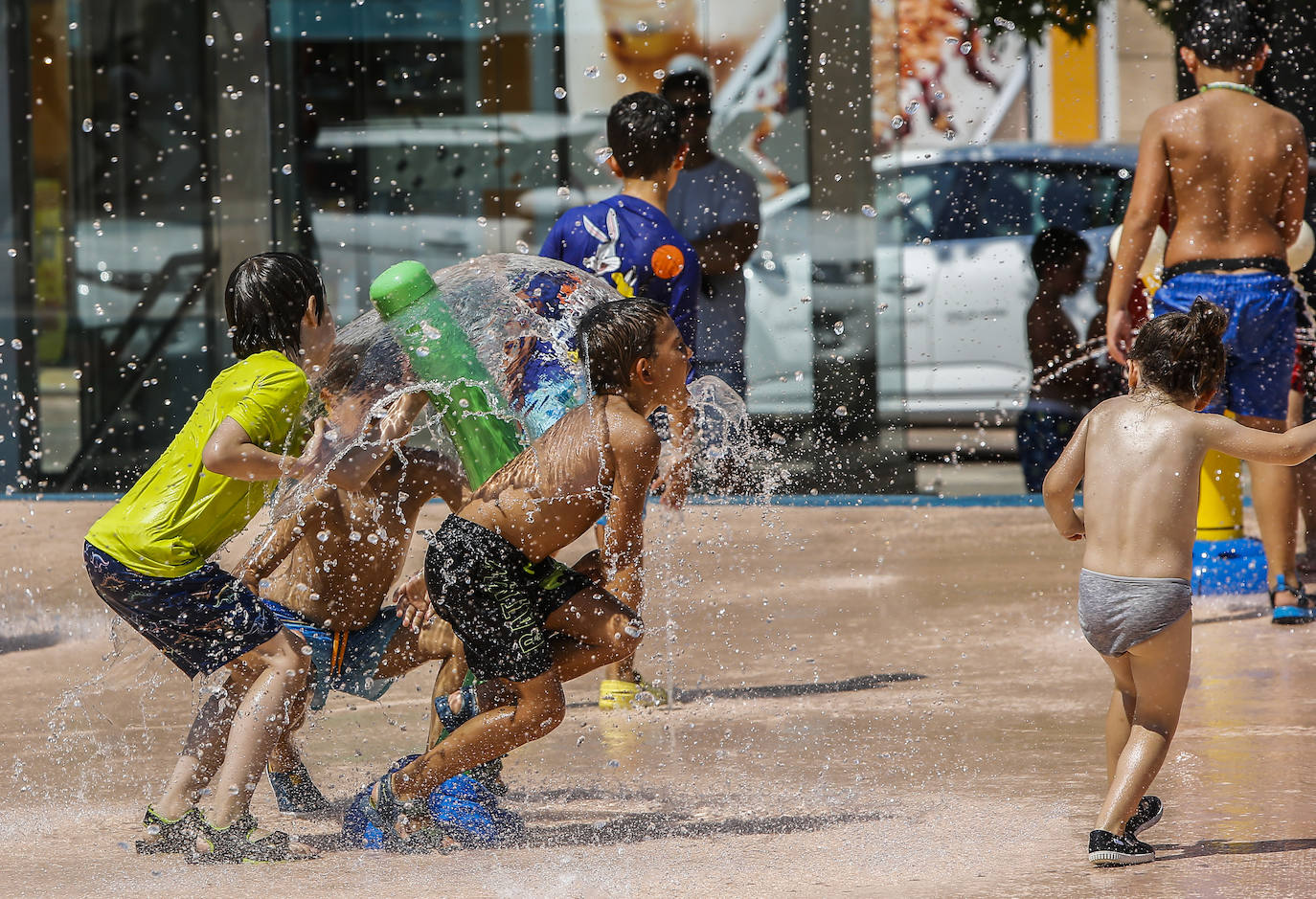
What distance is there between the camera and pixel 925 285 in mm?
10859

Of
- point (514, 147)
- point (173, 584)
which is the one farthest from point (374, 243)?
point (173, 584)

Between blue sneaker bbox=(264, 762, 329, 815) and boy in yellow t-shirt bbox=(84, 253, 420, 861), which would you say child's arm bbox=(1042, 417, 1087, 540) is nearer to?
boy in yellow t-shirt bbox=(84, 253, 420, 861)

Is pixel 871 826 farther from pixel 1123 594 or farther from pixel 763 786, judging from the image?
pixel 1123 594

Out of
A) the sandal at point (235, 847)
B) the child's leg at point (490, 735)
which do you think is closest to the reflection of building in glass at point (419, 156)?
the child's leg at point (490, 735)

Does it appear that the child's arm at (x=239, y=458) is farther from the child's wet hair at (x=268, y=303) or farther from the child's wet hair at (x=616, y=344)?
the child's wet hair at (x=616, y=344)

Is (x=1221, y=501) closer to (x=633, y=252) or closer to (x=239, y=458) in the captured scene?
(x=633, y=252)

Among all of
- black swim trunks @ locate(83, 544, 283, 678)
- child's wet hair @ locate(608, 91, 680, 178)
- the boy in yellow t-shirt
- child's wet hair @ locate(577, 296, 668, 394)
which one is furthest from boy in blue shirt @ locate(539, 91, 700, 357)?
black swim trunks @ locate(83, 544, 283, 678)

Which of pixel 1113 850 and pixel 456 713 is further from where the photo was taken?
pixel 456 713

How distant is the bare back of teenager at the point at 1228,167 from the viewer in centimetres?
588

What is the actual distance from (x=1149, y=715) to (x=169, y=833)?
208 cm

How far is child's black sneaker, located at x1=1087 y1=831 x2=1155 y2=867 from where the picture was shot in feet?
11.2

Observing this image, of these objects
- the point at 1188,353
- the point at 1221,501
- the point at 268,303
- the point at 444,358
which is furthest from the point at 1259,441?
the point at 1221,501

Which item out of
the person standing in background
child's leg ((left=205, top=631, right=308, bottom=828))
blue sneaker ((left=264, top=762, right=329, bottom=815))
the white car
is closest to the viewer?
child's leg ((left=205, top=631, right=308, bottom=828))

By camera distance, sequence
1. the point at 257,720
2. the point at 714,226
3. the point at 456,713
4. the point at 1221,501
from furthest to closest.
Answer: the point at 714,226
the point at 1221,501
the point at 456,713
the point at 257,720
